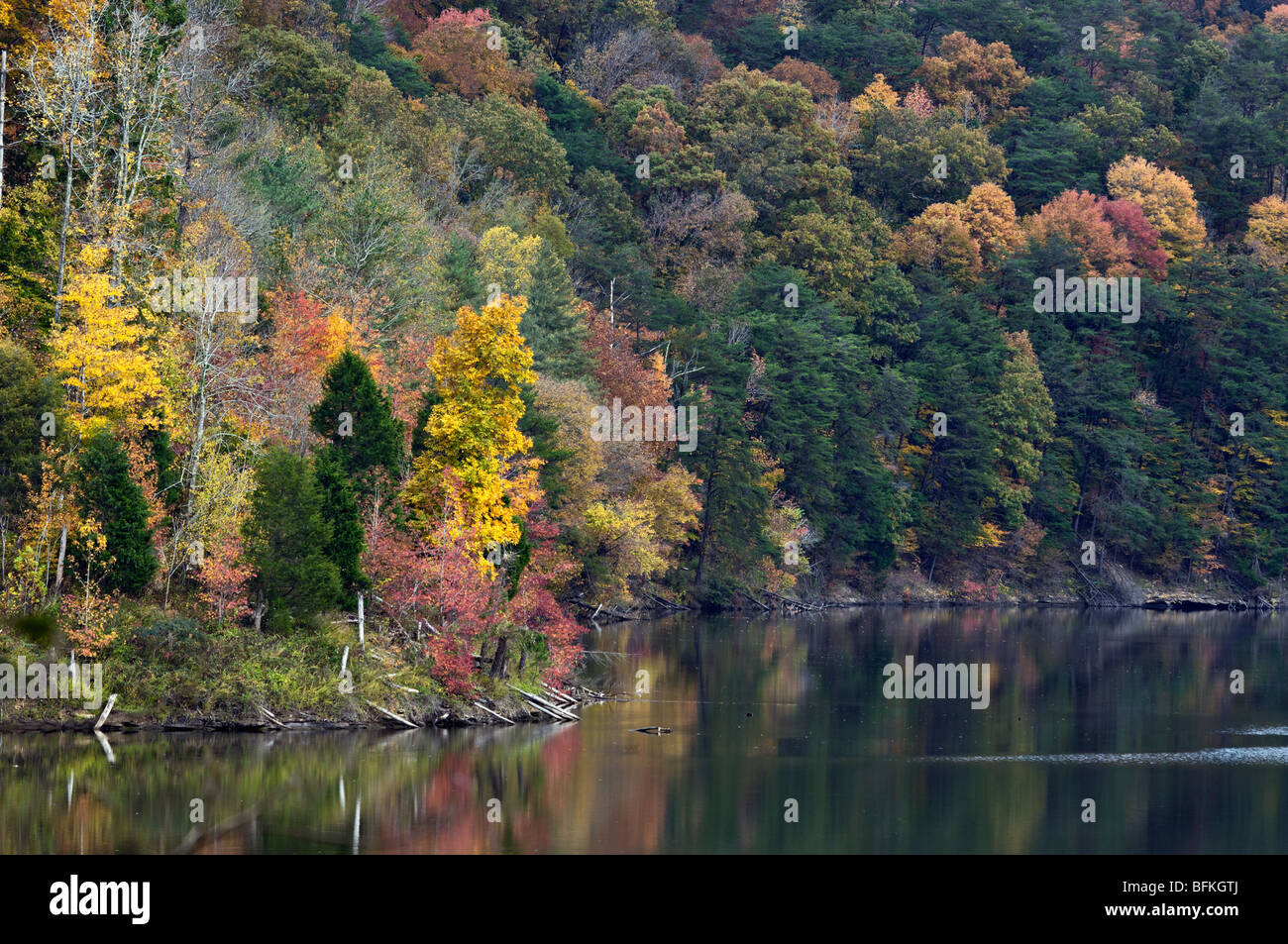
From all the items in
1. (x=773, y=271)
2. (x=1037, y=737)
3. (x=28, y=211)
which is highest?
(x=773, y=271)

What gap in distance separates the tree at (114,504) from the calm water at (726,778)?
4.60m

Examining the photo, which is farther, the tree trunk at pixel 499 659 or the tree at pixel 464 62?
the tree at pixel 464 62

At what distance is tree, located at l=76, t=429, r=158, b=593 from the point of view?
3994cm

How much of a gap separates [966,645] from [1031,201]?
5965 centimetres

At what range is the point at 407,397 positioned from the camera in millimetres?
55375

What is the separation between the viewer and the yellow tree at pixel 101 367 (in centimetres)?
4162

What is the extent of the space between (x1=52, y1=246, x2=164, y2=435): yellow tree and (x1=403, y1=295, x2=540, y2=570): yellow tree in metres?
7.99

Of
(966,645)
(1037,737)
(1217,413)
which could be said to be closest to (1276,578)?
(1217,413)

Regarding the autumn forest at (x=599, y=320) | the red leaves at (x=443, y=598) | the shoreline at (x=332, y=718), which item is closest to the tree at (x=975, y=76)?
the autumn forest at (x=599, y=320)

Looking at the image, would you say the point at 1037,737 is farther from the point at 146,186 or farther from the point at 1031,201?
the point at 1031,201

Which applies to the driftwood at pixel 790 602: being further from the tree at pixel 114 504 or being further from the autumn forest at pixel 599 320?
→ the tree at pixel 114 504

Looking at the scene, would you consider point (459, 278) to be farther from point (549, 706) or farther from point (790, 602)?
point (549, 706)

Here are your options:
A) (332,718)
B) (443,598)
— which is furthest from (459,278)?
(332,718)

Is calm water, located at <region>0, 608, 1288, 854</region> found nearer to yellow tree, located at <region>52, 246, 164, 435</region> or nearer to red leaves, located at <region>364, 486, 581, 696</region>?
red leaves, located at <region>364, 486, 581, 696</region>
